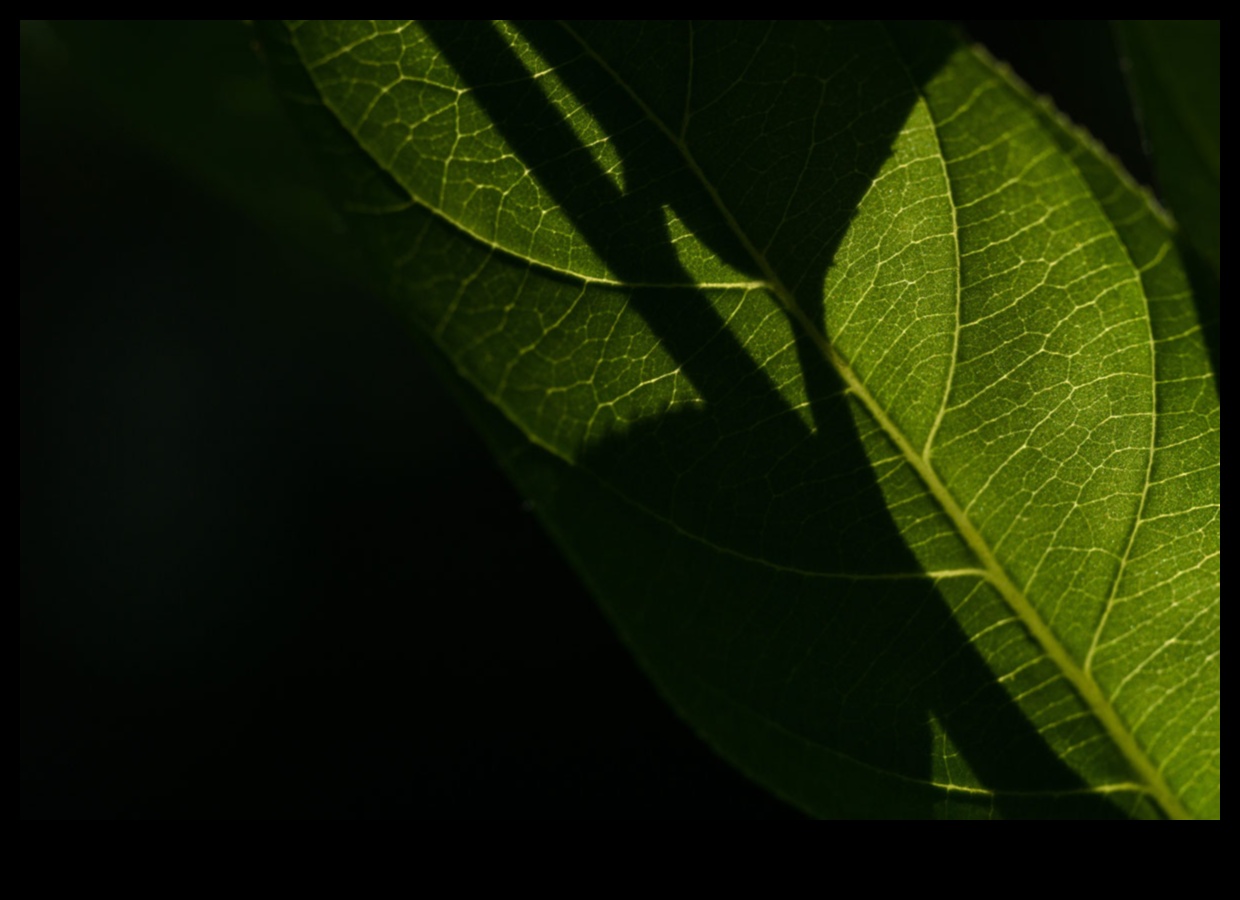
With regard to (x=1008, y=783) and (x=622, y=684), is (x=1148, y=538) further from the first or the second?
(x=622, y=684)

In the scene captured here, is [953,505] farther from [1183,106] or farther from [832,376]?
[1183,106]

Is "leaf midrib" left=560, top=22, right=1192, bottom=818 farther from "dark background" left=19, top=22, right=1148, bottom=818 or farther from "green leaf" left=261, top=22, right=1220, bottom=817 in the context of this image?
"dark background" left=19, top=22, right=1148, bottom=818

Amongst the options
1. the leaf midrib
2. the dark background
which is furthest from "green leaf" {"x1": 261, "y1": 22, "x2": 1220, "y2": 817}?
the dark background

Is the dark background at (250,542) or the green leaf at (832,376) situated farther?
the dark background at (250,542)

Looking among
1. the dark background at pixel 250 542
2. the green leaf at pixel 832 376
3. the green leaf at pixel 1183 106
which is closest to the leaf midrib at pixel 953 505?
the green leaf at pixel 832 376

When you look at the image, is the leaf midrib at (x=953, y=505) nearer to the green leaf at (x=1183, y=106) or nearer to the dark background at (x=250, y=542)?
the green leaf at (x=1183, y=106)

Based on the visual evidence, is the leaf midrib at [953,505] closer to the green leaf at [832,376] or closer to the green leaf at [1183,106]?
the green leaf at [832,376]
